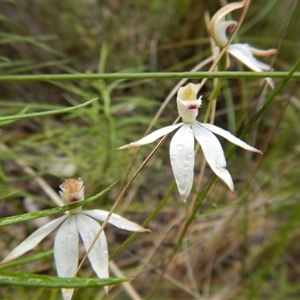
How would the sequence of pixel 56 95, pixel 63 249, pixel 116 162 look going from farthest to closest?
pixel 56 95, pixel 116 162, pixel 63 249

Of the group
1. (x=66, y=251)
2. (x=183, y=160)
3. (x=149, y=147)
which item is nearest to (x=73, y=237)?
(x=66, y=251)

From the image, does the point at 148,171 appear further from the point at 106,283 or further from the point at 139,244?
the point at 106,283

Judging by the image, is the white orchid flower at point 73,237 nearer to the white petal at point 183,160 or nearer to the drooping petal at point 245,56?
the white petal at point 183,160

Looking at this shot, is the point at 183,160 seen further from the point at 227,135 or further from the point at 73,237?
the point at 73,237

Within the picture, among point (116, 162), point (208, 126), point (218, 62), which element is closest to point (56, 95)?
point (116, 162)

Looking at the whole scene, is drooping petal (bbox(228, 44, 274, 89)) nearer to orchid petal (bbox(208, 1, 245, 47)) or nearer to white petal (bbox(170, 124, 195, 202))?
orchid petal (bbox(208, 1, 245, 47))
